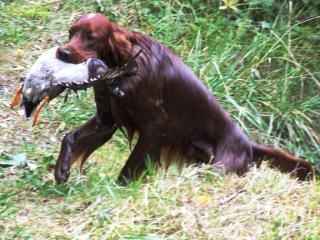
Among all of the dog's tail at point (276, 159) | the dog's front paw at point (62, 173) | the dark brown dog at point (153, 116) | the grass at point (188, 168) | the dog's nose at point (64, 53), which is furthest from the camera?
the dog's tail at point (276, 159)

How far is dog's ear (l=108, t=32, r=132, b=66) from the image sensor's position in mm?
4082

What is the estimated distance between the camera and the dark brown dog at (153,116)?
4.04 m

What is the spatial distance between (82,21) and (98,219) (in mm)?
1090

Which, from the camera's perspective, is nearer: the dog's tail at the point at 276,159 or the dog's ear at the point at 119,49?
the dog's ear at the point at 119,49

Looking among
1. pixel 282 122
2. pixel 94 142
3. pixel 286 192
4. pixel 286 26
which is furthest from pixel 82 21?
pixel 286 26

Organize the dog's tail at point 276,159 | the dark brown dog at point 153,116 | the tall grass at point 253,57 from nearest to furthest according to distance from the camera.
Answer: the dark brown dog at point 153,116 → the dog's tail at point 276,159 → the tall grass at point 253,57

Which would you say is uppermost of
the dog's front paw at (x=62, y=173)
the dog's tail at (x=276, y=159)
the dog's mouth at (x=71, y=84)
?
the dog's mouth at (x=71, y=84)

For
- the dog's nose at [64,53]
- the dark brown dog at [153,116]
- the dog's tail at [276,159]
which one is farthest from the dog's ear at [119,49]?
the dog's tail at [276,159]

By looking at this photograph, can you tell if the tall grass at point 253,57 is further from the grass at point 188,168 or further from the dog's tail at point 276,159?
the dog's tail at point 276,159

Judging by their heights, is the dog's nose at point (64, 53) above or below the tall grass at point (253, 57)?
above

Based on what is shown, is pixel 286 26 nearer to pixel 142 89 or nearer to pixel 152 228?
pixel 142 89

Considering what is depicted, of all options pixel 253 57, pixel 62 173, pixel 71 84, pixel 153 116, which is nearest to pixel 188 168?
pixel 153 116

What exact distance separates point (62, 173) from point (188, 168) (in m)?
0.78

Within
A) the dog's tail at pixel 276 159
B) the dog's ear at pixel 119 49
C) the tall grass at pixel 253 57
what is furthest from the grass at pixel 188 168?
the dog's ear at pixel 119 49
